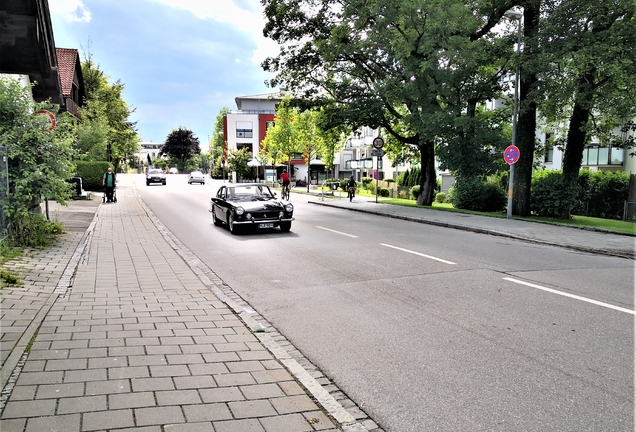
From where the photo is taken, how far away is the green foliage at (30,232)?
9.80m

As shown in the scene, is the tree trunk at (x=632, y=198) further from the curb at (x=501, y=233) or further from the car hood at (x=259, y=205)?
the car hood at (x=259, y=205)

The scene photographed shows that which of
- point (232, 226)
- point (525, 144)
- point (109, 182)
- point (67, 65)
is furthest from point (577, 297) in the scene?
point (67, 65)

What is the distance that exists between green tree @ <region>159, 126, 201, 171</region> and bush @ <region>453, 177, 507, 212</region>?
94.2 m

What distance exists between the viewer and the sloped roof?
115 feet

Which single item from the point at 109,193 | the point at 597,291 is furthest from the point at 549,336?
the point at 109,193

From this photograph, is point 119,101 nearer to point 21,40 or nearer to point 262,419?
point 21,40

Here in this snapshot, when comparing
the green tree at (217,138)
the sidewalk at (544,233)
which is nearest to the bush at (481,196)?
the sidewalk at (544,233)

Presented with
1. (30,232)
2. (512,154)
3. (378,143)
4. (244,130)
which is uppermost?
(244,130)

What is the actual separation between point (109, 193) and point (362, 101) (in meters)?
14.0

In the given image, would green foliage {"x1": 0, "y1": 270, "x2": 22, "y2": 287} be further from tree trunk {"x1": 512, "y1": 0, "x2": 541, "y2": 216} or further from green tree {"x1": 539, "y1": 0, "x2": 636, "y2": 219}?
tree trunk {"x1": 512, "y1": 0, "x2": 541, "y2": 216}

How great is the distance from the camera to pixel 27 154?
10031 mm

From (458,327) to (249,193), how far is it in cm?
1016

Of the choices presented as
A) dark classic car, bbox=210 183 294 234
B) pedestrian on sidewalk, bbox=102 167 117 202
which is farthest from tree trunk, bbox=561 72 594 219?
pedestrian on sidewalk, bbox=102 167 117 202

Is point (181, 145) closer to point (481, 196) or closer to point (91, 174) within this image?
point (91, 174)
